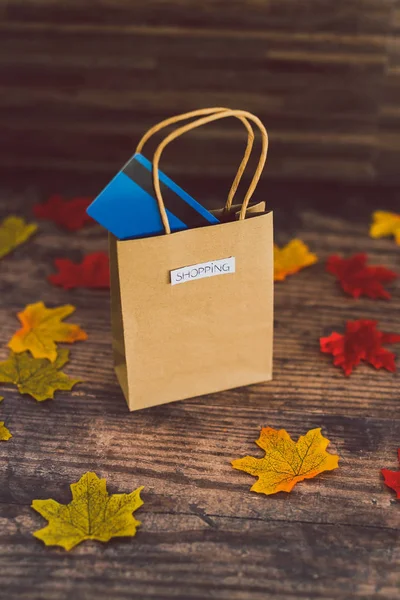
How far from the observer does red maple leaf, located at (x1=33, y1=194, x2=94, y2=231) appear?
5.50ft

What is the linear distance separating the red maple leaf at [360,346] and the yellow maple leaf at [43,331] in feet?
1.55

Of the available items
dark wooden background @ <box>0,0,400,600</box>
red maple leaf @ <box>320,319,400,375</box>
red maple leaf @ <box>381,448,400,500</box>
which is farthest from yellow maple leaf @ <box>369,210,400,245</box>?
red maple leaf @ <box>381,448,400,500</box>

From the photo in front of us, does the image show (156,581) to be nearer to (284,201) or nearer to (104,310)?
(104,310)

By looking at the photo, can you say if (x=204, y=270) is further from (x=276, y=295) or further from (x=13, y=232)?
(x=13, y=232)

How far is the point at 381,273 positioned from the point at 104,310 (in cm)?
59

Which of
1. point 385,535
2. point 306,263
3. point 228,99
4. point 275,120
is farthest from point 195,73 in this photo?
point 385,535

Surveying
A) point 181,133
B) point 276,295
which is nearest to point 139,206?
point 181,133

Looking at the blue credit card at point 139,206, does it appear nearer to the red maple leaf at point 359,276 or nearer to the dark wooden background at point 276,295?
the dark wooden background at point 276,295

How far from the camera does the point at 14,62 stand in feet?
5.60

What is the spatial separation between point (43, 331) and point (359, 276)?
0.66m

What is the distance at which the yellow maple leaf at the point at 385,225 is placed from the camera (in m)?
1.65

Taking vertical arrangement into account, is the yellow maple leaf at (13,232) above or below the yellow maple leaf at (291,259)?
above

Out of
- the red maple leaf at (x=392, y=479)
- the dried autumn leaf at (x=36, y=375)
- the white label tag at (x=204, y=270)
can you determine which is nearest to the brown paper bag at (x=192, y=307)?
the white label tag at (x=204, y=270)

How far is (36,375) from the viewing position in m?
1.26
